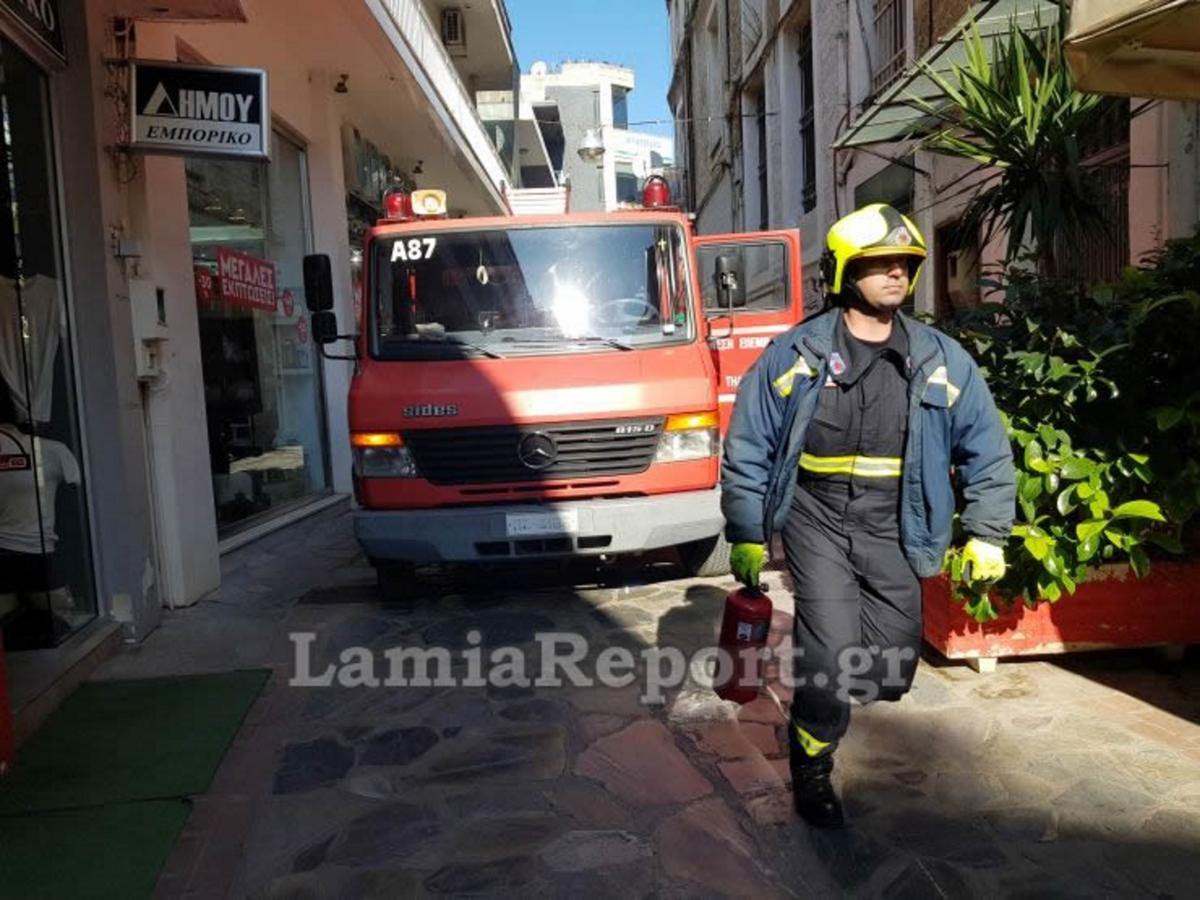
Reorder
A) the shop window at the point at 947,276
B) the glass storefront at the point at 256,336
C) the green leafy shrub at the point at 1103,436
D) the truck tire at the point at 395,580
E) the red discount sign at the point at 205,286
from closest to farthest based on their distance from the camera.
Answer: the green leafy shrub at the point at 1103,436
the truck tire at the point at 395,580
the red discount sign at the point at 205,286
the glass storefront at the point at 256,336
the shop window at the point at 947,276

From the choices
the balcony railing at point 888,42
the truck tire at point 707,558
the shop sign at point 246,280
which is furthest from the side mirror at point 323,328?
the balcony railing at point 888,42

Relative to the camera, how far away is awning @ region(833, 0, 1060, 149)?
6355 millimetres

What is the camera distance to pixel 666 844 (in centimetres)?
290

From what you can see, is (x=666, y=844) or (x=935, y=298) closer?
(x=666, y=844)

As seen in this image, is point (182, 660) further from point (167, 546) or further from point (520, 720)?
point (520, 720)

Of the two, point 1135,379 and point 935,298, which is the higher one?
point 935,298

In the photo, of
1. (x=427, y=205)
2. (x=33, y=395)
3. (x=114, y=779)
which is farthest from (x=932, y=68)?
(x=114, y=779)

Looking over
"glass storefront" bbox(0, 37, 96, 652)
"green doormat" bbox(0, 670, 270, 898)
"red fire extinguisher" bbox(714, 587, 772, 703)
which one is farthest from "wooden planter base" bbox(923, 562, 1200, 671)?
"glass storefront" bbox(0, 37, 96, 652)

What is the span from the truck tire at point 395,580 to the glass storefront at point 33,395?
5.18 ft

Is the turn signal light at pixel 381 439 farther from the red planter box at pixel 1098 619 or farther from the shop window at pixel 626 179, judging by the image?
the shop window at pixel 626 179

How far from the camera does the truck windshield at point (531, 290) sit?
211 inches

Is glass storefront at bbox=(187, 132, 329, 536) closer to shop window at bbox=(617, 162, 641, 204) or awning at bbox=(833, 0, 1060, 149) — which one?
awning at bbox=(833, 0, 1060, 149)

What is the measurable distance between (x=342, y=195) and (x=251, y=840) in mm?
7832

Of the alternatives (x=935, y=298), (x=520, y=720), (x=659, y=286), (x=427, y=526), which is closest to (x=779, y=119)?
(x=935, y=298)
